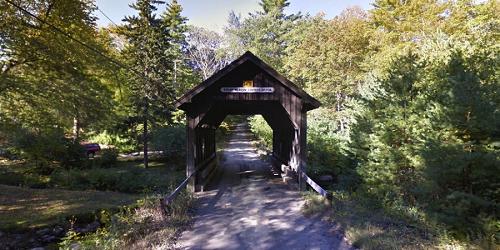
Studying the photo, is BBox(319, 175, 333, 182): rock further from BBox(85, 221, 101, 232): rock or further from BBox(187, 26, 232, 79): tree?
BBox(187, 26, 232, 79): tree

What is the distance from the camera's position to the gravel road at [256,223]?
653 cm

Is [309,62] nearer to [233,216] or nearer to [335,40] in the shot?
[335,40]

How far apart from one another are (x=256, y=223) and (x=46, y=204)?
947 centimetres

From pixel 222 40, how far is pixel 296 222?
46672 mm

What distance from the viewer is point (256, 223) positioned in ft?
25.8

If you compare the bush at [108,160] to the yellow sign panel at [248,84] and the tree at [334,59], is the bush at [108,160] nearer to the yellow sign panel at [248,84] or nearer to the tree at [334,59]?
the yellow sign panel at [248,84]

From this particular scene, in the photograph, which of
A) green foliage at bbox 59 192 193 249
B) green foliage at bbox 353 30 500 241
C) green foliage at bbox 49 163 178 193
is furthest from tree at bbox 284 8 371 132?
green foliage at bbox 59 192 193 249

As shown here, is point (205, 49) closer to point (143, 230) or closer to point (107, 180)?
point (107, 180)

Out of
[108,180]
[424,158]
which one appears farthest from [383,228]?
[108,180]

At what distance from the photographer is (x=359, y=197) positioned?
10.6 meters

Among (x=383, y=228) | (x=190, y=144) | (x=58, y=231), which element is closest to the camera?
(x=383, y=228)

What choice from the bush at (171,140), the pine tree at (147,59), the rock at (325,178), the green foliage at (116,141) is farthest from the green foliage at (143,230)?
the green foliage at (116,141)

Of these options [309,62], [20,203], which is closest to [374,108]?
[20,203]

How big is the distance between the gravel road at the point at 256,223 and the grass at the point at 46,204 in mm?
4696
